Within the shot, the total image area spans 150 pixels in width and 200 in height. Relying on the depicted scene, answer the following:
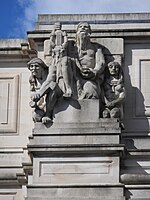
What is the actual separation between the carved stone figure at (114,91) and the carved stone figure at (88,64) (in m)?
0.20

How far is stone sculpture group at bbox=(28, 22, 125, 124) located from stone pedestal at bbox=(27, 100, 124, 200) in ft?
1.22

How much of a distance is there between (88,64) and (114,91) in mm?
909

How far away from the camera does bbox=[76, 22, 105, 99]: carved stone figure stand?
24.7 meters

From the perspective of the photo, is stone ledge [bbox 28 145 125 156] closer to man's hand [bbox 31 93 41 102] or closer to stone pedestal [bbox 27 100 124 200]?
stone pedestal [bbox 27 100 124 200]

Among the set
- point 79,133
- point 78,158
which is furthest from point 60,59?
point 78,158

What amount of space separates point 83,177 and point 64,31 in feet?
12.1

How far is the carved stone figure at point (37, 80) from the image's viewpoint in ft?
80.8

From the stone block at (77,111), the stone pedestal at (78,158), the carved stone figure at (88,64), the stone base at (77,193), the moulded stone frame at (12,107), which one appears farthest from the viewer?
the moulded stone frame at (12,107)

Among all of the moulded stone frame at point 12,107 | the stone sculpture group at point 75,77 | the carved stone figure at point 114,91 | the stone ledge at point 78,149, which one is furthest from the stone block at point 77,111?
the moulded stone frame at point 12,107

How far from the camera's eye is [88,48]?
2522 centimetres

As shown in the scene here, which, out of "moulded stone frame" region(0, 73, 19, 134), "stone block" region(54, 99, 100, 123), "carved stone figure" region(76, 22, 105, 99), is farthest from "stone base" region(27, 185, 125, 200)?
"moulded stone frame" region(0, 73, 19, 134)

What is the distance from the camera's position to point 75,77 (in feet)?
81.7

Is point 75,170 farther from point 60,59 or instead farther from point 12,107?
point 12,107

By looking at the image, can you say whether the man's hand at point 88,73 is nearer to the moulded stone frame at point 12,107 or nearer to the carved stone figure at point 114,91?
the carved stone figure at point 114,91
